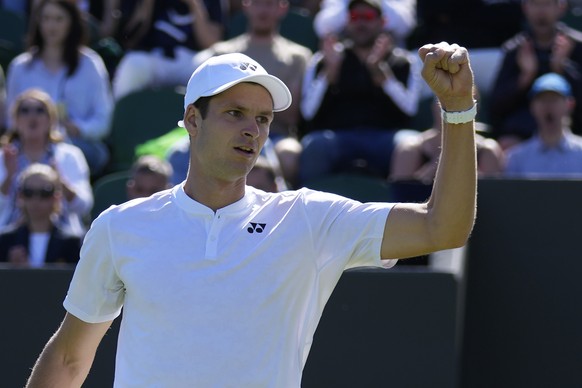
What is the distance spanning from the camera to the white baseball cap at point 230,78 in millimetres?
3131

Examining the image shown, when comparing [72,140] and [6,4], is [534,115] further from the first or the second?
[6,4]

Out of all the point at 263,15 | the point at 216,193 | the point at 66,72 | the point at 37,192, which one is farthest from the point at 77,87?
the point at 216,193

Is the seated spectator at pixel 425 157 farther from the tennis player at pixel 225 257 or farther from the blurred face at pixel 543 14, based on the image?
the tennis player at pixel 225 257

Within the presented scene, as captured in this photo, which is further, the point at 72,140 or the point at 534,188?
the point at 72,140

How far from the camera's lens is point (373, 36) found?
8.17 metres

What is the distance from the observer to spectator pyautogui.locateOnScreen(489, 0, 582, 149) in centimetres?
798

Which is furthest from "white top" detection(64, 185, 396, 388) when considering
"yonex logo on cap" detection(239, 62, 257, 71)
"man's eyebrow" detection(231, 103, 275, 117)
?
"yonex logo on cap" detection(239, 62, 257, 71)

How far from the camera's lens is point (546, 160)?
7309 millimetres

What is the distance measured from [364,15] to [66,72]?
2.14m

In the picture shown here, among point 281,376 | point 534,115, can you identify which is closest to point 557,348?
point 534,115

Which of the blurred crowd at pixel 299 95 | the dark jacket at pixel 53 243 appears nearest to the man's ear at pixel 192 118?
the blurred crowd at pixel 299 95

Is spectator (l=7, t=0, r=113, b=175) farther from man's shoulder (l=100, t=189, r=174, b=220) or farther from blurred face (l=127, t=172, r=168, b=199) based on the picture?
man's shoulder (l=100, t=189, r=174, b=220)

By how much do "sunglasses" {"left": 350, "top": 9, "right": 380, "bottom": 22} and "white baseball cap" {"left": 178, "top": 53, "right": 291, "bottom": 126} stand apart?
4999mm

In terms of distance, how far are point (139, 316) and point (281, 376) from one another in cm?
39
